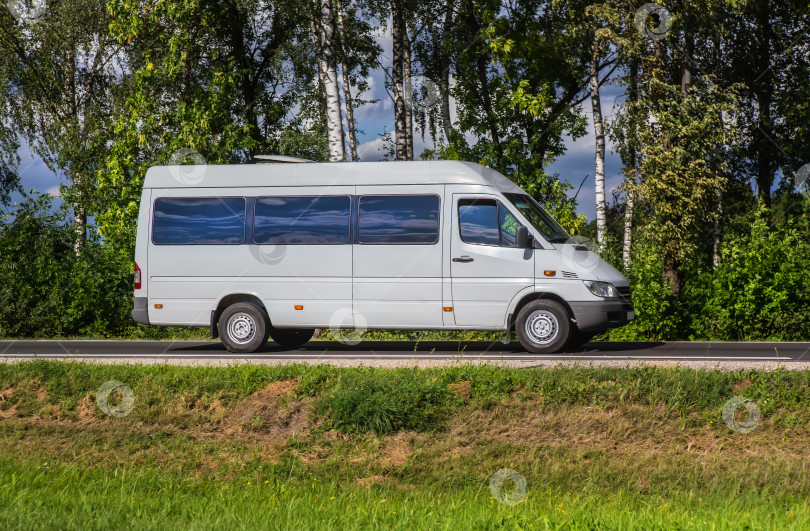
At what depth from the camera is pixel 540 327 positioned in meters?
11.8

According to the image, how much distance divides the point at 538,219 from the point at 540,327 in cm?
158

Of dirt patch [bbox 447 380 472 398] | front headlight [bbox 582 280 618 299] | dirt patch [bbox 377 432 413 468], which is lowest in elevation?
dirt patch [bbox 377 432 413 468]

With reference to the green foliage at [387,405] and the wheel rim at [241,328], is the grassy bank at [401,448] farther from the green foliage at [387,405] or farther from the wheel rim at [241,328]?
the wheel rim at [241,328]

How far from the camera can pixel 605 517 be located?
20.6 feet

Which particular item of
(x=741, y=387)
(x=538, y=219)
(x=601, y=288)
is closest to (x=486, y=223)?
(x=538, y=219)

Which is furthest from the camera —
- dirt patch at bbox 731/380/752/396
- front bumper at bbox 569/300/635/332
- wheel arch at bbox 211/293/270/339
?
wheel arch at bbox 211/293/270/339

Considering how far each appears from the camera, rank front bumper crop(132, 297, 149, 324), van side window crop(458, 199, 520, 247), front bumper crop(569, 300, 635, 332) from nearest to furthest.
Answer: front bumper crop(569, 300, 635, 332)
van side window crop(458, 199, 520, 247)
front bumper crop(132, 297, 149, 324)

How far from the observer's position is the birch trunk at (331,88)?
1914cm

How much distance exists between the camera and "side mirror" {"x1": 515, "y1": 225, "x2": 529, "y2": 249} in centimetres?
1163

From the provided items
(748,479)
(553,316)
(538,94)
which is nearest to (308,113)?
(538,94)

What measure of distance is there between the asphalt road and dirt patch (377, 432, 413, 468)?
2.36 metres

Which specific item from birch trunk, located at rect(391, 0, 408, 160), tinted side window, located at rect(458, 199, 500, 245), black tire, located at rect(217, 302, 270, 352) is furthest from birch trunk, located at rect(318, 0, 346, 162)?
tinted side window, located at rect(458, 199, 500, 245)

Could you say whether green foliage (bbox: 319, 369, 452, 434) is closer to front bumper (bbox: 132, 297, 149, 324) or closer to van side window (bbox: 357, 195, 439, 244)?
van side window (bbox: 357, 195, 439, 244)

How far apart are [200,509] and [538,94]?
61.9ft
